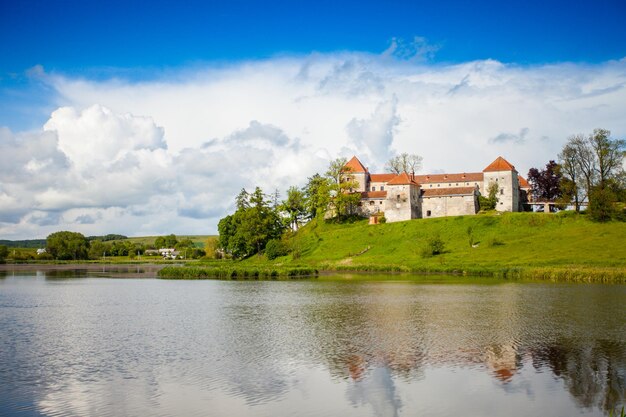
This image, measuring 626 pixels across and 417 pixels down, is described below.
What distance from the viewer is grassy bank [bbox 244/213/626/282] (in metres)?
62.8

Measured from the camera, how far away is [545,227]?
85125 mm

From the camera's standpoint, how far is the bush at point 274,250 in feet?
306

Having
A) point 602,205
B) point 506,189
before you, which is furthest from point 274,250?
point 602,205

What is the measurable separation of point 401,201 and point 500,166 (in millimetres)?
18935

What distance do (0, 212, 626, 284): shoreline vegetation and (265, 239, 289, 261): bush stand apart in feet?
2.67

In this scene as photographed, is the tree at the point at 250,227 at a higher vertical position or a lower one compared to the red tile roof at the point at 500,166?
lower

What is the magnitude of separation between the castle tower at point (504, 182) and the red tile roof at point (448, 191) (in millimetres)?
3863

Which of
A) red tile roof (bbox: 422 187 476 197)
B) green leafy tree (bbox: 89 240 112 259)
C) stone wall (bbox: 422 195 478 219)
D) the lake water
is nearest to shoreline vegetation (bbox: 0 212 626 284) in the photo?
stone wall (bbox: 422 195 478 219)

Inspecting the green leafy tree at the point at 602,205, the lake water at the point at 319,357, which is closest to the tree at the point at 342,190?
the green leafy tree at the point at 602,205

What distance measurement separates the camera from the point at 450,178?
116m

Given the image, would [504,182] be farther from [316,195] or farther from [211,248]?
[211,248]

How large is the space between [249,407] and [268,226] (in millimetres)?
88526

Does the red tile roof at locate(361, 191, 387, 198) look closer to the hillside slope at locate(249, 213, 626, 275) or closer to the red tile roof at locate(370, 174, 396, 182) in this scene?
the red tile roof at locate(370, 174, 396, 182)

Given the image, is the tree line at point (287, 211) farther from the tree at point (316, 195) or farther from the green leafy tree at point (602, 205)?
the green leafy tree at point (602, 205)
